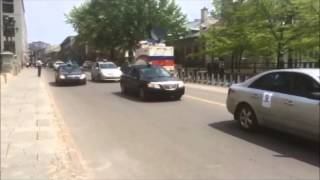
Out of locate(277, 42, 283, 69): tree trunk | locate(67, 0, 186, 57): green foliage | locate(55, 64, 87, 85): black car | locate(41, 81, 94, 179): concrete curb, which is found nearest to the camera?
locate(41, 81, 94, 179): concrete curb

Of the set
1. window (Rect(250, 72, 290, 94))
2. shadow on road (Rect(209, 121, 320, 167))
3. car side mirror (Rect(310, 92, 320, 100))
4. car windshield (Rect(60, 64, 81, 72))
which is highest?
window (Rect(250, 72, 290, 94))

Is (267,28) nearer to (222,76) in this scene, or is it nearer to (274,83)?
(222,76)

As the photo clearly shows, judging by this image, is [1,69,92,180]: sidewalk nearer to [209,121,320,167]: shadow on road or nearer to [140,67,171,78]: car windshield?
[209,121,320,167]: shadow on road

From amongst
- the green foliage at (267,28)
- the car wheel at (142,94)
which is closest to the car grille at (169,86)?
the car wheel at (142,94)

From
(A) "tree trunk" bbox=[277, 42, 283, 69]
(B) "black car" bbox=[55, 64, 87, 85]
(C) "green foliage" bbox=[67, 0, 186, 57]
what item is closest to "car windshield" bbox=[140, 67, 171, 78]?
(A) "tree trunk" bbox=[277, 42, 283, 69]

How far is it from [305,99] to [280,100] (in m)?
0.74

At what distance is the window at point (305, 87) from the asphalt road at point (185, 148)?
992mm

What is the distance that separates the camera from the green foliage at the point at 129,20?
62656 millimetres

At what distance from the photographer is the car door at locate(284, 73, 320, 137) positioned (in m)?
8.89

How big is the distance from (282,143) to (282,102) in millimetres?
791

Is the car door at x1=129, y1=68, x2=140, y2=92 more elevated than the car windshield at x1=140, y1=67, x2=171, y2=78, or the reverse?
the car windshield at x1=140, y1=67, x2=171, y2=78

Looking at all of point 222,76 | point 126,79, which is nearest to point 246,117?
point 126,79

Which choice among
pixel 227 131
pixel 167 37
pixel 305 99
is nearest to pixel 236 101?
pixel 227 131

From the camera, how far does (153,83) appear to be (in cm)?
1947
